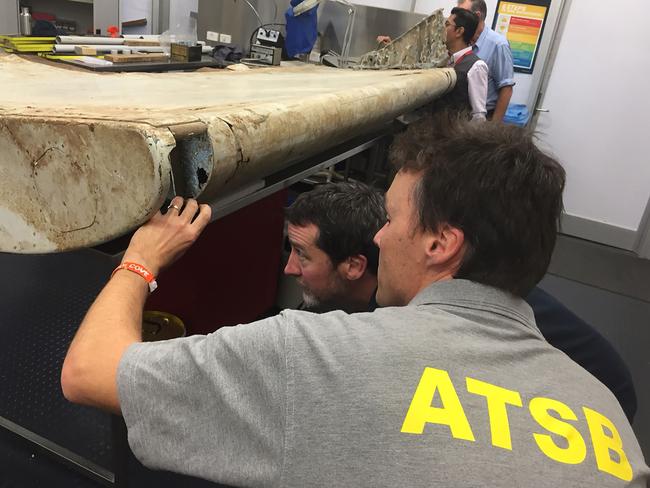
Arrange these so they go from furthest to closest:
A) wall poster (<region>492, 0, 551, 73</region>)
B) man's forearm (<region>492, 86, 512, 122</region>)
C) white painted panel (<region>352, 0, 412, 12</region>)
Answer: white painted panel (<region>352, 0, 412, 12</region>) < wall poster (<region>492, 0, 551, 73</region>) < man's forearm (<region>492, 86, 512, 122</region>)

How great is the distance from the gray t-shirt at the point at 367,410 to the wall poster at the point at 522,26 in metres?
3.33

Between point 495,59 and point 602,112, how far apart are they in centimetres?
92

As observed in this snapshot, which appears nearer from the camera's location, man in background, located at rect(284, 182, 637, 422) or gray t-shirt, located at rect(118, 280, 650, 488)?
gray t-shirt, located at rect(118, 280, 650, 488)

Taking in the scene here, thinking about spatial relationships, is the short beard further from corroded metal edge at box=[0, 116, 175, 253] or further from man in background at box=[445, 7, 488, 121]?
man in background at box=[445, 7, 488, 121]

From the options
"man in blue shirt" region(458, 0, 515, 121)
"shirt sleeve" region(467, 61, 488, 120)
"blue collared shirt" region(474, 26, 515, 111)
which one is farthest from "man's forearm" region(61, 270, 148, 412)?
"blue collared shirt" region(474, 26, 515, 111)

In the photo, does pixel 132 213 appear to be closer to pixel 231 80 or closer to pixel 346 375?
pixel 346 375

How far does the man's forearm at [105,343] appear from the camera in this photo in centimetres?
61

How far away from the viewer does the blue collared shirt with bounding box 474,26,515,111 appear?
9.89 ft

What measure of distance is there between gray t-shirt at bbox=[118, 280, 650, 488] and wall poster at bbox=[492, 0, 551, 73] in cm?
333

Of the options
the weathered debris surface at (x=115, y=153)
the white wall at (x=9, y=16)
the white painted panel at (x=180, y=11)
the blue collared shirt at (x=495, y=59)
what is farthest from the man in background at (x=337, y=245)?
the white painted panel at (x=180, y=11)

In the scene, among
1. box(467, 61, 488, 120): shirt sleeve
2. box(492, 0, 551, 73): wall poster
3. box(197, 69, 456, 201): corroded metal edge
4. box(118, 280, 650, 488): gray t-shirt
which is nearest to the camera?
box(118, 280, 650, 488): gray t-shirt

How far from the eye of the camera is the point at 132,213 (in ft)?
1.96

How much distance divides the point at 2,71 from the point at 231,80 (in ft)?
1.63

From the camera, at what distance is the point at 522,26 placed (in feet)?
11.1
